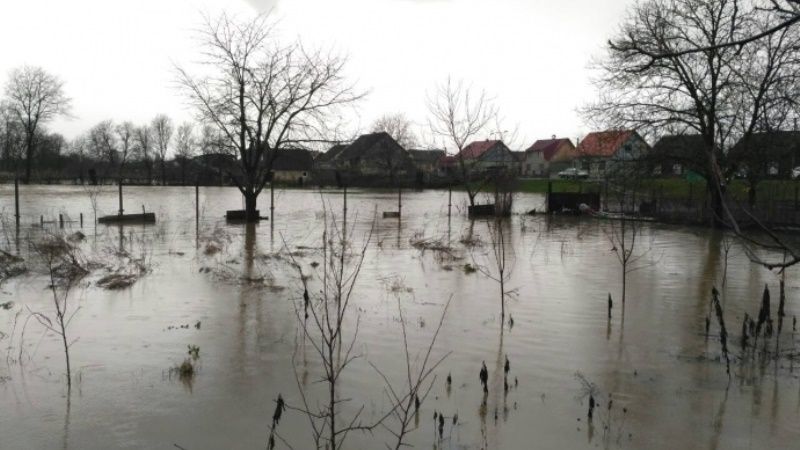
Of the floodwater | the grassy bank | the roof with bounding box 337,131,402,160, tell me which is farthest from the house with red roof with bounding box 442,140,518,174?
the floodwater

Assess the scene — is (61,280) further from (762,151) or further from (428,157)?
(428,157)

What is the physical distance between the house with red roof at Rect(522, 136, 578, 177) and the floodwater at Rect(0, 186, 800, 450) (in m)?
71.5

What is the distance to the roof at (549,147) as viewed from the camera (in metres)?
84.8

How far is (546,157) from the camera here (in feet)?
281

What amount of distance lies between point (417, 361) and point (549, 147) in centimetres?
8359

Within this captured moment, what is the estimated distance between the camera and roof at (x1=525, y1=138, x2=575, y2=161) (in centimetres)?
8475

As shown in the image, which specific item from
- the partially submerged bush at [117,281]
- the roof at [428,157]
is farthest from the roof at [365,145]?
the partially submerged bush at [117,281]

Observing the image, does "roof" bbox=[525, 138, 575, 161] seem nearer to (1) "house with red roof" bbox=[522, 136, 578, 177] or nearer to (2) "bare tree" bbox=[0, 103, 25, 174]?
(1) "house with red roof" bbox=[522, 136, 578, 177]

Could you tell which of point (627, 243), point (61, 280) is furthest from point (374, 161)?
point (61, 280)

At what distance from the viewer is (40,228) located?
19672mm

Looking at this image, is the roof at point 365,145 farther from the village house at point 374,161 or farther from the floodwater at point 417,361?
the floodwater at point 417,361

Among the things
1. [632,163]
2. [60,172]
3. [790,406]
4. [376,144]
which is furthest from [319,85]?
[60,172]

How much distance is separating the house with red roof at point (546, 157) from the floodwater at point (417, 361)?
7153 centimetres

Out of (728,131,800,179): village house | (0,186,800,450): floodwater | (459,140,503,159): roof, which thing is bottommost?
(0,186,800,450): floodwater
